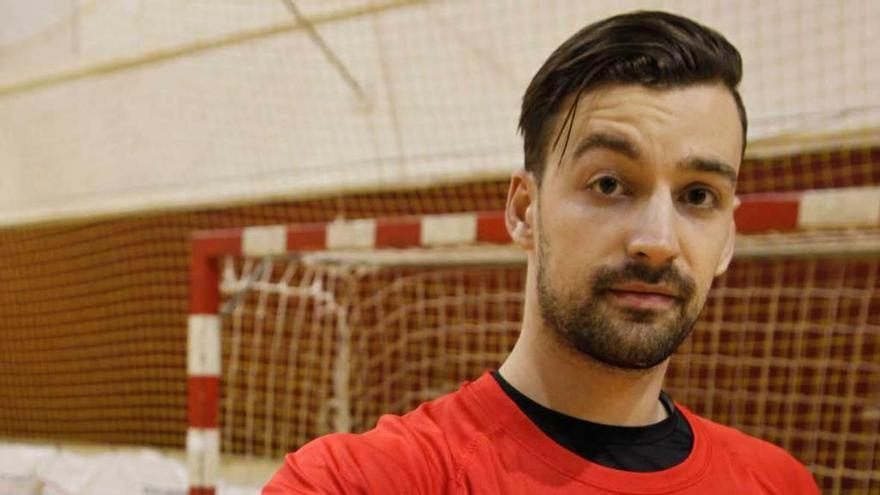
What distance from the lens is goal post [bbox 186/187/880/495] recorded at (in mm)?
1782

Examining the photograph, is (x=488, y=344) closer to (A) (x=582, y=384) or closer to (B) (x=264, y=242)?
(B) (x=264, y=242)

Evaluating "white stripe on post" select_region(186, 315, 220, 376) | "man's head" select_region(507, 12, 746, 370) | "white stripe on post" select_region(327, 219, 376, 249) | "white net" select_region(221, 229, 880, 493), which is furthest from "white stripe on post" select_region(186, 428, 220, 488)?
"man's head" select_region(507, 12, 746, 370)

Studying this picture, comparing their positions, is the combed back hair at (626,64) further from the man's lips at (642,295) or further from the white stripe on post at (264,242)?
the white stripe on post at (264,242)

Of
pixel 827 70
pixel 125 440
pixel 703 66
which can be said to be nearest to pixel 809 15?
pixel 827 70

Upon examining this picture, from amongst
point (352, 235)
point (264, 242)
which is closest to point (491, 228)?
point (352, 235)

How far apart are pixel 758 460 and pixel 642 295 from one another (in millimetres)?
365

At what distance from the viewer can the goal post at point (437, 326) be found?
1782 mm

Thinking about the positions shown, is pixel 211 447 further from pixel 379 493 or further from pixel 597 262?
pixel 597 262

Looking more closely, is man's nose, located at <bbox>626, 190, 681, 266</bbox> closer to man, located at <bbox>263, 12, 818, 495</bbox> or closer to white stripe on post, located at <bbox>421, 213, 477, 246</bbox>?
man, located at <bbox>263, 12, 818, 495</bbox>

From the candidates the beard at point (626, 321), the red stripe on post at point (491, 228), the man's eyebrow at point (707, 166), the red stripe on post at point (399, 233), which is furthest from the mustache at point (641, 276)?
the red stripe on post at point (399, 233)

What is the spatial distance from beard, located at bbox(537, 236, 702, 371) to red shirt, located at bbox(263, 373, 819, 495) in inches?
5.0

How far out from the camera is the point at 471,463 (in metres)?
0.83

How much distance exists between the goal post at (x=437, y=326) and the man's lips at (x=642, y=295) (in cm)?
66

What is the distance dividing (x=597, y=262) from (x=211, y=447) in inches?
56.0
